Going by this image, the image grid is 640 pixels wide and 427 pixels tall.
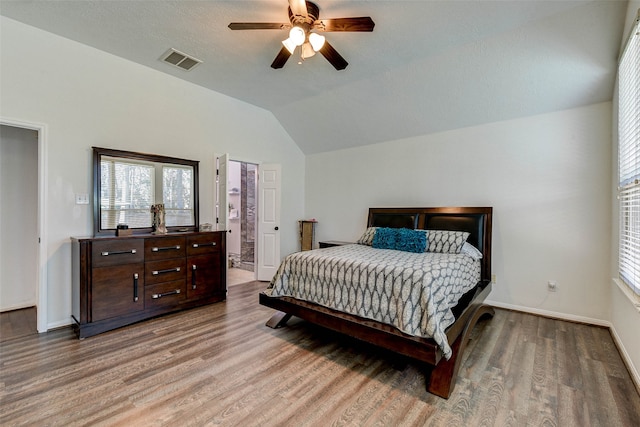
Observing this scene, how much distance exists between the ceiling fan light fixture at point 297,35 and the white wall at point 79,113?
235 centimetres

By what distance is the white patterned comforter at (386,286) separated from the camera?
2.11 metres

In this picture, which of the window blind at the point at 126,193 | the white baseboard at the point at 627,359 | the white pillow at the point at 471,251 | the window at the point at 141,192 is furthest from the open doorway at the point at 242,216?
the white baseboard at the point at 627,359

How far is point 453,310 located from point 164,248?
323 centimetres

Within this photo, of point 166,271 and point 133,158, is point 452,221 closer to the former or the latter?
point 166,271

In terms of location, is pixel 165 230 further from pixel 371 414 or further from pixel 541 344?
pixel 541 344

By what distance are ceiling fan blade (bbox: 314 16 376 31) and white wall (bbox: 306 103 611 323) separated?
8.18 ft

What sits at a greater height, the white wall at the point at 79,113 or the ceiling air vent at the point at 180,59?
the ceiling air vent at the point at 180,59

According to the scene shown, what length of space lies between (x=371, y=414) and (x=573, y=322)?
301 centimetres

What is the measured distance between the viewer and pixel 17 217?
3.57 m

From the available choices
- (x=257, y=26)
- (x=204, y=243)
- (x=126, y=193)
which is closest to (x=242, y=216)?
(x=204, y=243)

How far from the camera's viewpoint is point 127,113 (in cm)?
353

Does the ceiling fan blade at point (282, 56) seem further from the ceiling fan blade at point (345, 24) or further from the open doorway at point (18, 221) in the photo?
the open doorway at point (18, 221)

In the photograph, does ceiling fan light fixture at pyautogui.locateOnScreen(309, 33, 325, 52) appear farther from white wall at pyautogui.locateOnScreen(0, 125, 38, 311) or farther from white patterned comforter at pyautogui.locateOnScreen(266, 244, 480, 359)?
white wall at pyautogui.locateOnScreen(0, 125, 38, 311)

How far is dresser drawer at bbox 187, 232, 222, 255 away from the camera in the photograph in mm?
3639
